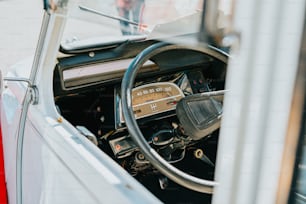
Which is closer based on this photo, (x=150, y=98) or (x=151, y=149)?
(x=151, y=149)

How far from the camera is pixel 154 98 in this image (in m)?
1.52

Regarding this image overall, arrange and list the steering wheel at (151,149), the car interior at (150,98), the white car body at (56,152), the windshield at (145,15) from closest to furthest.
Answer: the white car body at (56,152) < the windshield at (145,15) < the steering wheel at (151,149) < the car interior at (150,98)

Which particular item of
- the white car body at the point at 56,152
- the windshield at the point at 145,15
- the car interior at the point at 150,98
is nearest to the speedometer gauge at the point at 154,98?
the car interior at the point at 150,98

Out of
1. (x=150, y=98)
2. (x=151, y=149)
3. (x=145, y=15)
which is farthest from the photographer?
(x=150, y=98)

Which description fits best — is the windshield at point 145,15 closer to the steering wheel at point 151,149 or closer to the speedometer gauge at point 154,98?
the steering wheel at point 151,149

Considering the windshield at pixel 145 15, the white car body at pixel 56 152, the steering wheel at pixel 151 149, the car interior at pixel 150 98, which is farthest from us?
the car interior at pixel 150 98

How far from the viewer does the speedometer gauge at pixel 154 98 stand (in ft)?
4.86

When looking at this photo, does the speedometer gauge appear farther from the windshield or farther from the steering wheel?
the windshield

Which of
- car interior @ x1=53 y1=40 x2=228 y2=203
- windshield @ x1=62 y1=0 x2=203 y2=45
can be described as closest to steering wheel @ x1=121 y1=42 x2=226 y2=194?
car interior @ x1=53 y1=40 x2=228 y2=203

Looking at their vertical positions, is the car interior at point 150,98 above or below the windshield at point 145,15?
below

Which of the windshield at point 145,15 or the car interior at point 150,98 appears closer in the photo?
the windshield at point 145,15

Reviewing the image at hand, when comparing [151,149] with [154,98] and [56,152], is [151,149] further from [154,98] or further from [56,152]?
[154,98]

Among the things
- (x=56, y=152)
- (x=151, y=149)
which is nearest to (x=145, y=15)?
(x=151, y=149)

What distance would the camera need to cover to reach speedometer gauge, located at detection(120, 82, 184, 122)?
4.86 ft
